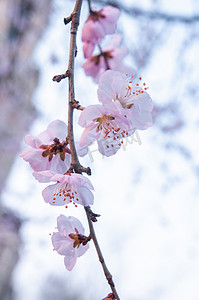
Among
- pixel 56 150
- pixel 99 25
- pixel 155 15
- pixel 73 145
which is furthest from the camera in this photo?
pixel 155 15

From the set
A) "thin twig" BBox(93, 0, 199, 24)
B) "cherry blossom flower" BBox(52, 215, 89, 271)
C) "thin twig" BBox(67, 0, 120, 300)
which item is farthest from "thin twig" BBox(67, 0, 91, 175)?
"thin twig" BBox(93, 0, 199, 24)

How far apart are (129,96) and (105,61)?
42cm

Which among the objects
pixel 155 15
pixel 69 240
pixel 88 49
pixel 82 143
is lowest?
pixel 69 240

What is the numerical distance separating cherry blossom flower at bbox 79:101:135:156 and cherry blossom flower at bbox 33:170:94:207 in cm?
8

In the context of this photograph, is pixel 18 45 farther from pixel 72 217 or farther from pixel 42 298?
pixel 42 298

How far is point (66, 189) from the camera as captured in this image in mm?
571

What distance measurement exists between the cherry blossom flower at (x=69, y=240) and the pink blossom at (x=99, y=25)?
55 cm

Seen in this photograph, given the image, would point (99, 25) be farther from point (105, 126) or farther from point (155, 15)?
point (155, 15)

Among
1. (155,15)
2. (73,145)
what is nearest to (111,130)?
(73,145)

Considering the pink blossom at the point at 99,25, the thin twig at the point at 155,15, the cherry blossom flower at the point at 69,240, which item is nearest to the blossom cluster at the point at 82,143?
the cherry blossom flower at the point at 69,240

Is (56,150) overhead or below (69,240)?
overhead

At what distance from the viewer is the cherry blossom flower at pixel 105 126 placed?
0.56 m

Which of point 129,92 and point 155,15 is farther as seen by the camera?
point 155,15

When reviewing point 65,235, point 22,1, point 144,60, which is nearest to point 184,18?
point 65,235
